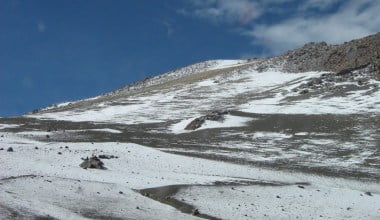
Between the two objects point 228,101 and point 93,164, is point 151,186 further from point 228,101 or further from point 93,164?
point 228,101

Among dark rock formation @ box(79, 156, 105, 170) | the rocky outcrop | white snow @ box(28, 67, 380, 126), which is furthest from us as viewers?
the rocky outcrop

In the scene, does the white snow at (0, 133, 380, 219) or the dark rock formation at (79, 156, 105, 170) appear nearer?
the white snow at (0, 133, 380, 219)

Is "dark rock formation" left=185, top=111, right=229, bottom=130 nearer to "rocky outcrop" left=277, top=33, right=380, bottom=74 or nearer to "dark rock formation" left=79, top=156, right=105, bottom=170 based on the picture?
"dark rock formation" left=79, top=156, right=105, bottom=170

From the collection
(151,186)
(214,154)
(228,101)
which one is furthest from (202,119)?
(151,186)

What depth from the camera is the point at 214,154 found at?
43344mm

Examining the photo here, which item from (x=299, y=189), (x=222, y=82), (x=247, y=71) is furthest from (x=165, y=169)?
(x=247, y=71)

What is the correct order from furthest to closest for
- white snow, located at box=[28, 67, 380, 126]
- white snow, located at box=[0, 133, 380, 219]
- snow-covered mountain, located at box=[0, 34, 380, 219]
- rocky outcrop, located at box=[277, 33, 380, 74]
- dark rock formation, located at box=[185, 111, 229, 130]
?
rocky outcrop, located at box=[277, 33, 380, 74]
white snow, located at box=[28, 67, 380, 126]
dark rock formation, located at box=[185, 111, 229, 130]
snow-covered mountain, located at box=[0, 34, 380, 219]
white snow, located at box=[0, 133, 380, 219]

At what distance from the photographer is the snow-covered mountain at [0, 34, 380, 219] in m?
25.4

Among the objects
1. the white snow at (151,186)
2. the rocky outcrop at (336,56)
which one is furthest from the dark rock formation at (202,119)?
the rocky outcrop at (336,56)

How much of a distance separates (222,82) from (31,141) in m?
65.5

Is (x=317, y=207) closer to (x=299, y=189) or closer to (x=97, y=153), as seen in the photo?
(x=299, y=189)

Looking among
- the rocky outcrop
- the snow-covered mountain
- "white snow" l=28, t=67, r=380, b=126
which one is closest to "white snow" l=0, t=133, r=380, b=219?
the snow-covered mountain

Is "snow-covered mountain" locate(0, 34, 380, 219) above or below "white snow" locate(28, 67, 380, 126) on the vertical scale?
below

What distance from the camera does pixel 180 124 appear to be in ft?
209
